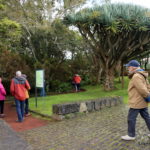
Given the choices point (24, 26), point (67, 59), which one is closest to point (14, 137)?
point (24, 26)

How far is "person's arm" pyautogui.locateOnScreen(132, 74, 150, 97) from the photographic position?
151 inches

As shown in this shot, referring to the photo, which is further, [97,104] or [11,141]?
[97,104]

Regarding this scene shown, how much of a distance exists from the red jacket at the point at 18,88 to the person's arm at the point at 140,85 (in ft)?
14.0

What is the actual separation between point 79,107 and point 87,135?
93.6 inches

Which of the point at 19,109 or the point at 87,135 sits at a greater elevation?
the point at 19,109

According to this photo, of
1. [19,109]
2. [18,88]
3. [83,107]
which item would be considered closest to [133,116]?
[83,107]

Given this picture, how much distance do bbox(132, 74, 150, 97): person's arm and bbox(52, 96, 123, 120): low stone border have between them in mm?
3331

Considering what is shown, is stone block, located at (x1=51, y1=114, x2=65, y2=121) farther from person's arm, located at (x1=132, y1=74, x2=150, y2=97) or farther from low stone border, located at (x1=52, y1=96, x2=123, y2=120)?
person's arm, located at (x1=132, y1=74, x2=150, y2=97)

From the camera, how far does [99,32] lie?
51.2 ft

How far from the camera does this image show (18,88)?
21.8ft

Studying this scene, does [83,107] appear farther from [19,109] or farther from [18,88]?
[18,88]

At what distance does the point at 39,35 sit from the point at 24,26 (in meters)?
1.80

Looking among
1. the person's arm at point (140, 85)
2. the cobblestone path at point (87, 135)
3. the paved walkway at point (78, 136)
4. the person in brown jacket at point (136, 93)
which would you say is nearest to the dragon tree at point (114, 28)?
the cobblestone path at point (87, 135)

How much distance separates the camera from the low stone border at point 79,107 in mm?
6542
